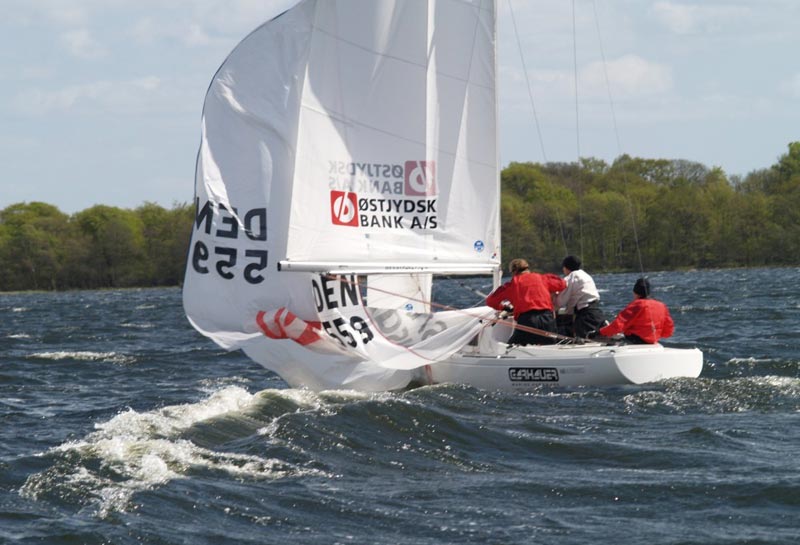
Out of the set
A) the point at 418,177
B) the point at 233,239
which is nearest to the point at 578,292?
the point at 418,177

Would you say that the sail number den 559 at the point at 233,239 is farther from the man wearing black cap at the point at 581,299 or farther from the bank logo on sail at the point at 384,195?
the man wearing black cap at the point at 581,299

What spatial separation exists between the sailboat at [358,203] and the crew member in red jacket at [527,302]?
278mm

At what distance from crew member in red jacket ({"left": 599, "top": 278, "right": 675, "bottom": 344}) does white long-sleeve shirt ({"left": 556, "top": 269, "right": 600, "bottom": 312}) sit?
0.67 meters

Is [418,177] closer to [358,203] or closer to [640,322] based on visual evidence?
[358,203]

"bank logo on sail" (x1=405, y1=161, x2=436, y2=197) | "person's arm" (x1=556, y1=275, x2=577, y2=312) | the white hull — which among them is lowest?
the white hull

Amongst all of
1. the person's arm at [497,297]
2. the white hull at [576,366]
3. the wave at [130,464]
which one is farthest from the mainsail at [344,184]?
the wave at [130,464]

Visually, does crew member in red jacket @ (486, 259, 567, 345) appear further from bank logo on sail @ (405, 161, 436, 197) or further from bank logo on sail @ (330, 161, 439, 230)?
bank logo on sail @ (405, 161, 436, 197)

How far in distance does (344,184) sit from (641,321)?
3.93 meters

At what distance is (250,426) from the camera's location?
12.9 metres

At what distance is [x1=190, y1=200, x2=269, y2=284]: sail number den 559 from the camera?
1470 cm

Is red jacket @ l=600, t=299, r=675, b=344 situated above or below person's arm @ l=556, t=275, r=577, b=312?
below

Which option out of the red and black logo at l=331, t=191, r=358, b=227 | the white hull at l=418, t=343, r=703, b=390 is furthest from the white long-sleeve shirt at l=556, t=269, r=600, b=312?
the red and black logo at l=331, t=191, r=358, b=227

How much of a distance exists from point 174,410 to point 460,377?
350 centimetres

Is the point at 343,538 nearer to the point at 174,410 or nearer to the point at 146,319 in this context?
the point at 174,410
